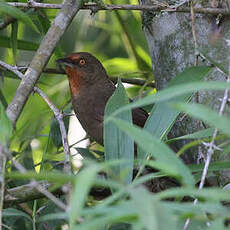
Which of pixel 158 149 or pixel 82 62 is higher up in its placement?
pixel 158 149

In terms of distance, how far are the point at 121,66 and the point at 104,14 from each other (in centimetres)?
75

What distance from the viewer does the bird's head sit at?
454 centimetres

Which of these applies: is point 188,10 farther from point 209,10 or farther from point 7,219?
point 7,219

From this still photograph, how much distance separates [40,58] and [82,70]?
1626 mm

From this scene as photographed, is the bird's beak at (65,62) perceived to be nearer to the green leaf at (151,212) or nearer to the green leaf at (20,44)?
the green leaf at (20,44)

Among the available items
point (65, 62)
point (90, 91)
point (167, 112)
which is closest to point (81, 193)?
point (167, 112)

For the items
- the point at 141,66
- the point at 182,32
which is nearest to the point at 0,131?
the point at 182,32

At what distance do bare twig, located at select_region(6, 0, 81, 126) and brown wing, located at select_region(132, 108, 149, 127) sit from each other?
1228 millimetres

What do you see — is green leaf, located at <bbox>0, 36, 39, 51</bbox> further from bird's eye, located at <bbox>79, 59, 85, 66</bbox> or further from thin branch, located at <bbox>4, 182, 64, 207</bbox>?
thin branch, located at <bbox>4, 182, 64, 207</bbox>

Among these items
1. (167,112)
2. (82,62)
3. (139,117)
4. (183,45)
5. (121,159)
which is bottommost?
(139,117)

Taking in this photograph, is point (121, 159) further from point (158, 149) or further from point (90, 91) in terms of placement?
point (90, 91)

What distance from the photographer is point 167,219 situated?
4.63 ft

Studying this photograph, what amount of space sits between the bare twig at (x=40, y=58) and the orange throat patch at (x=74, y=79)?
4.45 ft

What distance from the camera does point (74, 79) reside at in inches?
181
